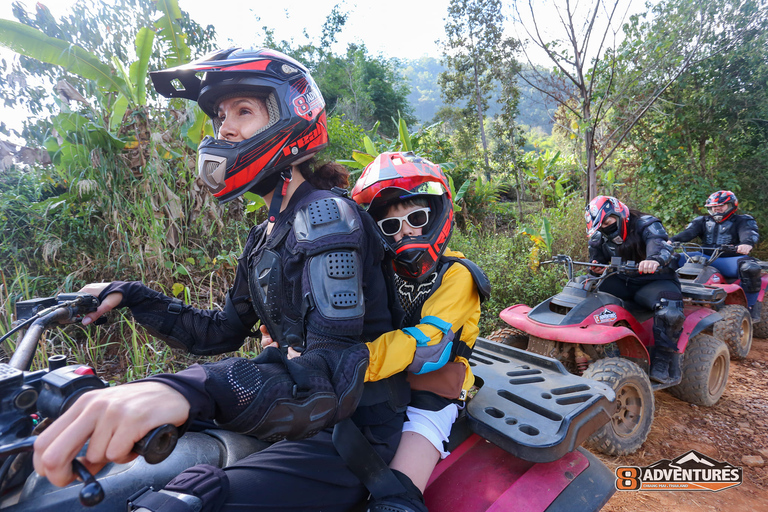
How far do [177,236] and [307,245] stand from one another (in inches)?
158

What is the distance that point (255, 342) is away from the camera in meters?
3.98

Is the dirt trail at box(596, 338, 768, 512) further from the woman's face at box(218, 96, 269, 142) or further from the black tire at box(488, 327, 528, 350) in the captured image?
the woman's face at box(218, 96, 269, 142)

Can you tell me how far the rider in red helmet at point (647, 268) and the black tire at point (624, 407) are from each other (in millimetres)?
626

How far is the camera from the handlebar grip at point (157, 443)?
0.73 meters

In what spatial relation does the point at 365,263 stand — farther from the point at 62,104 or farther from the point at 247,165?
the point at 62,104

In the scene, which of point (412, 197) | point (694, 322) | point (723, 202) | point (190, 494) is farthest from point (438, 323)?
point (723, 202)

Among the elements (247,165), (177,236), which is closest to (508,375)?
(247,165)

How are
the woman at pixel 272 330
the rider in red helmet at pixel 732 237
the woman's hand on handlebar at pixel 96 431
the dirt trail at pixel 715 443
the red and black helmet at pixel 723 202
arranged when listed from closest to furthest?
1. the woman's hand on handlebar at pixel 96 431
2. the woman at pixel 272 330
3. the dirt trail at pixel 715 443
4. the rider in red helmet at pixel 732 237
5. the red and black helmet at pixel 723 202

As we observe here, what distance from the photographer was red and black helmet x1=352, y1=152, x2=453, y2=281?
6.44 ft

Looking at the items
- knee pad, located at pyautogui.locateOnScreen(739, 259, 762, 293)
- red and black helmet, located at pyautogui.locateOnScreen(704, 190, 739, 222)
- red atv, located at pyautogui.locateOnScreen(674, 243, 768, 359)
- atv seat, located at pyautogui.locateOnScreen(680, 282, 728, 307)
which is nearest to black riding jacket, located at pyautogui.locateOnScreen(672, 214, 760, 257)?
red and black helmet, located at pyautogui.locateOnScreen(704, 190, 739, 222)

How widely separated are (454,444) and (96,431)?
144cm

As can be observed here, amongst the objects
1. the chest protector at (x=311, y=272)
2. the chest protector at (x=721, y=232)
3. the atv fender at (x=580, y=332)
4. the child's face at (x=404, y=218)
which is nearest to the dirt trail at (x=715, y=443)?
the atv fender at (x=580, y=332)

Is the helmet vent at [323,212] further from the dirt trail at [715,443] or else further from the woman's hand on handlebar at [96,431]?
the dirt trail at [715,443]

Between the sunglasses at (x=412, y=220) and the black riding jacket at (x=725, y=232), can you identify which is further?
the black riding jacket at (x=725, y=232)
